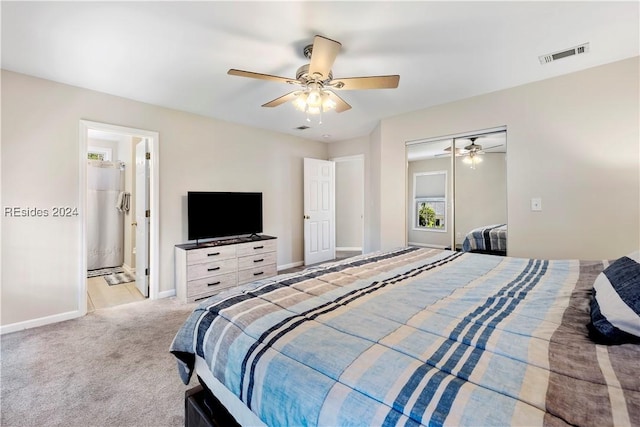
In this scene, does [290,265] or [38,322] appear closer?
[38,322]

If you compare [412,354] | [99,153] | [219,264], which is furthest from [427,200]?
[99,153]

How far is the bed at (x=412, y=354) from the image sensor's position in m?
0.66

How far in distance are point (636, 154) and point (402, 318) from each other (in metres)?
3.03

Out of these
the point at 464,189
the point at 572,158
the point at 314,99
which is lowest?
the point at 464,189

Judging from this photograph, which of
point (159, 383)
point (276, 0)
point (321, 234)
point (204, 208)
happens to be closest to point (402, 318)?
point (159, 383)

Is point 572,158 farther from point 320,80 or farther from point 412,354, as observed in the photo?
point 412,354

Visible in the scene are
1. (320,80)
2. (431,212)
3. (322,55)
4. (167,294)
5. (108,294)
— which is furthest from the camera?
(431,212)

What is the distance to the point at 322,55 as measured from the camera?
1.96m

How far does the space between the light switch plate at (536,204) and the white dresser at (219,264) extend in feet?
10.8

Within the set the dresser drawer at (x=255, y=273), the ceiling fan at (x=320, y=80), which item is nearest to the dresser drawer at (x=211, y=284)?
the dresser drawer at (x=255, y=273)

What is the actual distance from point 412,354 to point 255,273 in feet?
11.5

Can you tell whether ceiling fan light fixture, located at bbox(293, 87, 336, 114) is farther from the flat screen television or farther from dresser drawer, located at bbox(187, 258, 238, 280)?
dresser drawer, located at bbox(187, 258, 238, 280)

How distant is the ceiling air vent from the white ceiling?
0.05 metres

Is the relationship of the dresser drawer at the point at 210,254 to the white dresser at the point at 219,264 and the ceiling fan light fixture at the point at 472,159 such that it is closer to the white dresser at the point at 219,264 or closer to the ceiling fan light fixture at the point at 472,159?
the white dresser at the point at 219,264
